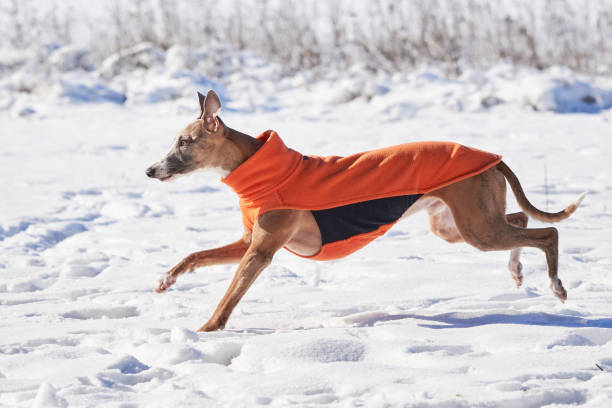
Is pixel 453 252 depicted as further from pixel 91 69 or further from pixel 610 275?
pixel 91 69

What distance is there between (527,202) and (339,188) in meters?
1.13

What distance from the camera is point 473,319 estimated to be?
11.7ft

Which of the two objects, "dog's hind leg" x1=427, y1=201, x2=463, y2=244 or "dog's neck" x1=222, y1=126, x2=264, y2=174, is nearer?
"dog's neck" x1=222, y1=126, x2=264, y2=174

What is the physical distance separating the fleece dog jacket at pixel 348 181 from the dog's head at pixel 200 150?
0.16 m

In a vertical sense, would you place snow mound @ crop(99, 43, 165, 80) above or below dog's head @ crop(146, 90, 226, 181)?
above

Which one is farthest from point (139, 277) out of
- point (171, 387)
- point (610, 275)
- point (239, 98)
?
point (239, 98)

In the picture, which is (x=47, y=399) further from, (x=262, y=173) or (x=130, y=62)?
(x=130, y=62)

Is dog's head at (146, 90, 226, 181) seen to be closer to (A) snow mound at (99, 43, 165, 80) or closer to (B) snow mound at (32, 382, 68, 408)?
(B) snow mound at (32, 382, 68, 408)

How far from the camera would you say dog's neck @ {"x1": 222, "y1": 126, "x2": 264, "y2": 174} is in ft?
12.4

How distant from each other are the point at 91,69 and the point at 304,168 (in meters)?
15.6

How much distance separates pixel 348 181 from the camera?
372cm

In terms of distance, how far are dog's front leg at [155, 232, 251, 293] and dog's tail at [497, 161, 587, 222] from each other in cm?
148

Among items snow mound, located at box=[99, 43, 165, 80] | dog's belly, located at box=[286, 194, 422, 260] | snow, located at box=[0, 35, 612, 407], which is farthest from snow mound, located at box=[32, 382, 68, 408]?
snow mound, located at box=[99, 43, 165, 80]

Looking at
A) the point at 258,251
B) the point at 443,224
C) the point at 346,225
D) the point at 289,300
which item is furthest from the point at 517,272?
the point at 258,251
